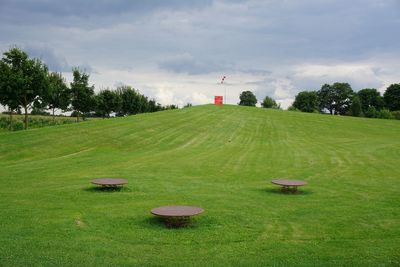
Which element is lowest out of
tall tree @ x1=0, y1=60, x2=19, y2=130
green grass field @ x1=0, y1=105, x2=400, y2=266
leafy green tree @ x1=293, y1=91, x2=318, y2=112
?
green grass field @ x1=0, y1=105, x2=400, y2=266

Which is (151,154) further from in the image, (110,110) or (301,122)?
(110,110)

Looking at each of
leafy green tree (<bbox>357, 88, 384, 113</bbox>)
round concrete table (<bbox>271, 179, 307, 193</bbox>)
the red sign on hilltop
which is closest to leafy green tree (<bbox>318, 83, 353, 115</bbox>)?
leafy green tree (<bbox>357, 88, 384, 113</bbox>)

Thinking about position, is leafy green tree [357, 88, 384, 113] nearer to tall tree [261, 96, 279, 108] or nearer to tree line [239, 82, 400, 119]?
tree line [239, 82, 400, 119]

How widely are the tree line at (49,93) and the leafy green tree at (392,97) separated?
240ft

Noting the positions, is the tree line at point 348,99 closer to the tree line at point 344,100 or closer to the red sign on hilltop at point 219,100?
the tree line at point 344,100

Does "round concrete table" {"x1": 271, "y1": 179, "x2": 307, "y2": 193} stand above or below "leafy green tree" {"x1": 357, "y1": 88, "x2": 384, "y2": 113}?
below

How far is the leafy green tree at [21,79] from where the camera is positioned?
41.2m

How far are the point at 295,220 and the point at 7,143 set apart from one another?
27.7m

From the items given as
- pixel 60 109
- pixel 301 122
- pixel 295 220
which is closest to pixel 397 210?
pixel 295 220

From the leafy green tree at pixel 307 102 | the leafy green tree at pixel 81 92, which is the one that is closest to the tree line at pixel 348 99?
the leafy green tree at pixel 307 102

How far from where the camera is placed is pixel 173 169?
25281mm

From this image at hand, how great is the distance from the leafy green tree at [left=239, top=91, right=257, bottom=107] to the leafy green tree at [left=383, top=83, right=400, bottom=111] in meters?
44.1

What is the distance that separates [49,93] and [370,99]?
10687cm

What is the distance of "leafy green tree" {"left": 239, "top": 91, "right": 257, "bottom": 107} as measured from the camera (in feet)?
478
